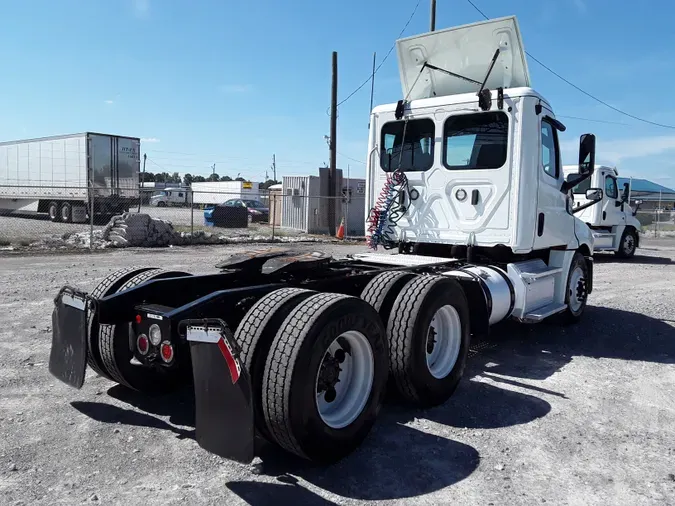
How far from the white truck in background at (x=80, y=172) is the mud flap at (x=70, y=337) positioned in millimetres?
21726

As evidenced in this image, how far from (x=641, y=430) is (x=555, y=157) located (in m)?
3.83

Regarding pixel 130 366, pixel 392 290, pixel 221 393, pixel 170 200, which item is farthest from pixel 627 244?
pixel 170 200

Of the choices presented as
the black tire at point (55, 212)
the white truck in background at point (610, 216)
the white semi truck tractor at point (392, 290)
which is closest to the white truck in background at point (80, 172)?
the black tire at point (55, 212)

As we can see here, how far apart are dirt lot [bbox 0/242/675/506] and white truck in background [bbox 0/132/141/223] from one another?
20.6 meters

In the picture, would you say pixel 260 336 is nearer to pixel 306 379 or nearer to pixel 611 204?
pixel 306 379

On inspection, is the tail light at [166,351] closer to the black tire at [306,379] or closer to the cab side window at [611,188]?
the black tire at [306,379]

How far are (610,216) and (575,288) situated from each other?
10.4 meters

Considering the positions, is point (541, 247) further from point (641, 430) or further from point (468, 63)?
point (641, 430)

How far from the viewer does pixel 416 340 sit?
436 cm

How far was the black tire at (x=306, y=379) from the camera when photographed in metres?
3.18

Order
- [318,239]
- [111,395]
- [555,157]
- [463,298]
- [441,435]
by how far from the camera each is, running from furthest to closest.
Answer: [318,239], [555,157], [463,298], [111,395], [441,435]

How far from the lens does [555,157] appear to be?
7109 mm

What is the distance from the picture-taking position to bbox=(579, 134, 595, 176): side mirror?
685 centimetres

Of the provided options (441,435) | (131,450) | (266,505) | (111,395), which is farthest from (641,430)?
(111,395)
